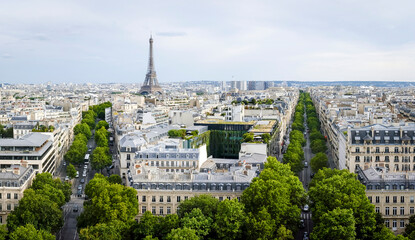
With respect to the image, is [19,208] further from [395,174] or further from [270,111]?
[270,111]

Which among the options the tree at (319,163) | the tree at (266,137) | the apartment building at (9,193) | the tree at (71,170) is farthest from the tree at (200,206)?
the tree at (71,170)

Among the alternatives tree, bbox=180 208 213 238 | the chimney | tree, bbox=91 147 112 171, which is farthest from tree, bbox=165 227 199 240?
tree, bbox=91 147 112 171

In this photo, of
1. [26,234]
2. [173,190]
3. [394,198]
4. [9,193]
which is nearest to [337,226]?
[394,198]

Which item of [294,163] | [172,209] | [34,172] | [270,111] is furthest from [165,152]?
[270,111]

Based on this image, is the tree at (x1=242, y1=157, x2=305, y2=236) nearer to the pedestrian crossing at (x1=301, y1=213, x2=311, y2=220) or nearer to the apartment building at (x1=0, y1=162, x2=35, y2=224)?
the pedestrian crossing at (x1=301, y1=213, x2=311, y2=220)

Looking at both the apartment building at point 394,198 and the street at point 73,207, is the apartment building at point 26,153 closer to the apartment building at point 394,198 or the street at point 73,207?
the street at point 73,207
